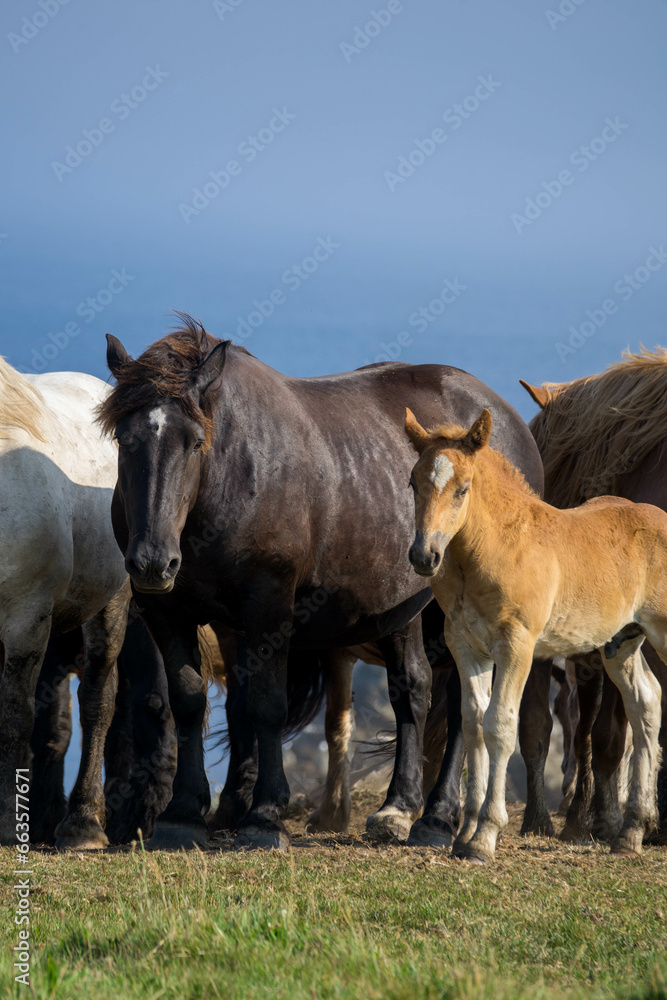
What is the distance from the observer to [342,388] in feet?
23.5

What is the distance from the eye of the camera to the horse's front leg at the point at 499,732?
500 centimetres

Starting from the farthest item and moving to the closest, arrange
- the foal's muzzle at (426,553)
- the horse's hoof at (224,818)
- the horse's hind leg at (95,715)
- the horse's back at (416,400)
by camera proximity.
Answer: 1. the horse's hoof at (224,818)
2. the horse's back at (416,400)
3. the horse's hind leg at (95,715)
4. the foal's muzzle at (426,553)

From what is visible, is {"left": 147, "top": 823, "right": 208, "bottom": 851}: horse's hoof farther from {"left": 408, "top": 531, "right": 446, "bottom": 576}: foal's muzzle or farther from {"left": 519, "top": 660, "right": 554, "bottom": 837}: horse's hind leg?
{"left": 519, "top": 660, "right": 554, "bottom": 837}: horse's hind leg

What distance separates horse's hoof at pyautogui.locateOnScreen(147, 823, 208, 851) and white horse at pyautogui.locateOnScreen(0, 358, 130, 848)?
791mm

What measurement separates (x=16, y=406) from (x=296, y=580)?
83.4 inches

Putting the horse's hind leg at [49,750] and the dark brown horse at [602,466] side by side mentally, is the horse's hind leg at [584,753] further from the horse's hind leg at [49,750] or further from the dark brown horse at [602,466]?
the horse's hind leg at [49,750]

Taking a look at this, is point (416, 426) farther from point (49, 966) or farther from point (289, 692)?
point (289, 692)

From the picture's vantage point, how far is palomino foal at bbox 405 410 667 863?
16.4 ft

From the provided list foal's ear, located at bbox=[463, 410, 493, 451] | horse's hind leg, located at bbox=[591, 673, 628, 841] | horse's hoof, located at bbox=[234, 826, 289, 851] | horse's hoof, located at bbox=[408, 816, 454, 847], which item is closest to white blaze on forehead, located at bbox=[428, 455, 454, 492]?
foal's ear, located at bbox=[463, 410, 493, 451]

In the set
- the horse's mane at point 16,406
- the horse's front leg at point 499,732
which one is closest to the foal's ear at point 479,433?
the horse's front leg at point 499,732

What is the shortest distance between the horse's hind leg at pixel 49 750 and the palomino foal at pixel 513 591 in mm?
3443

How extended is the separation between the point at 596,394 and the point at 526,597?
400cm

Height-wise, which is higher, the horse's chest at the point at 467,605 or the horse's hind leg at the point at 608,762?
the horse's chest at the point at 467,605

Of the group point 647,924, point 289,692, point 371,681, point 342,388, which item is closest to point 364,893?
point 647,924
